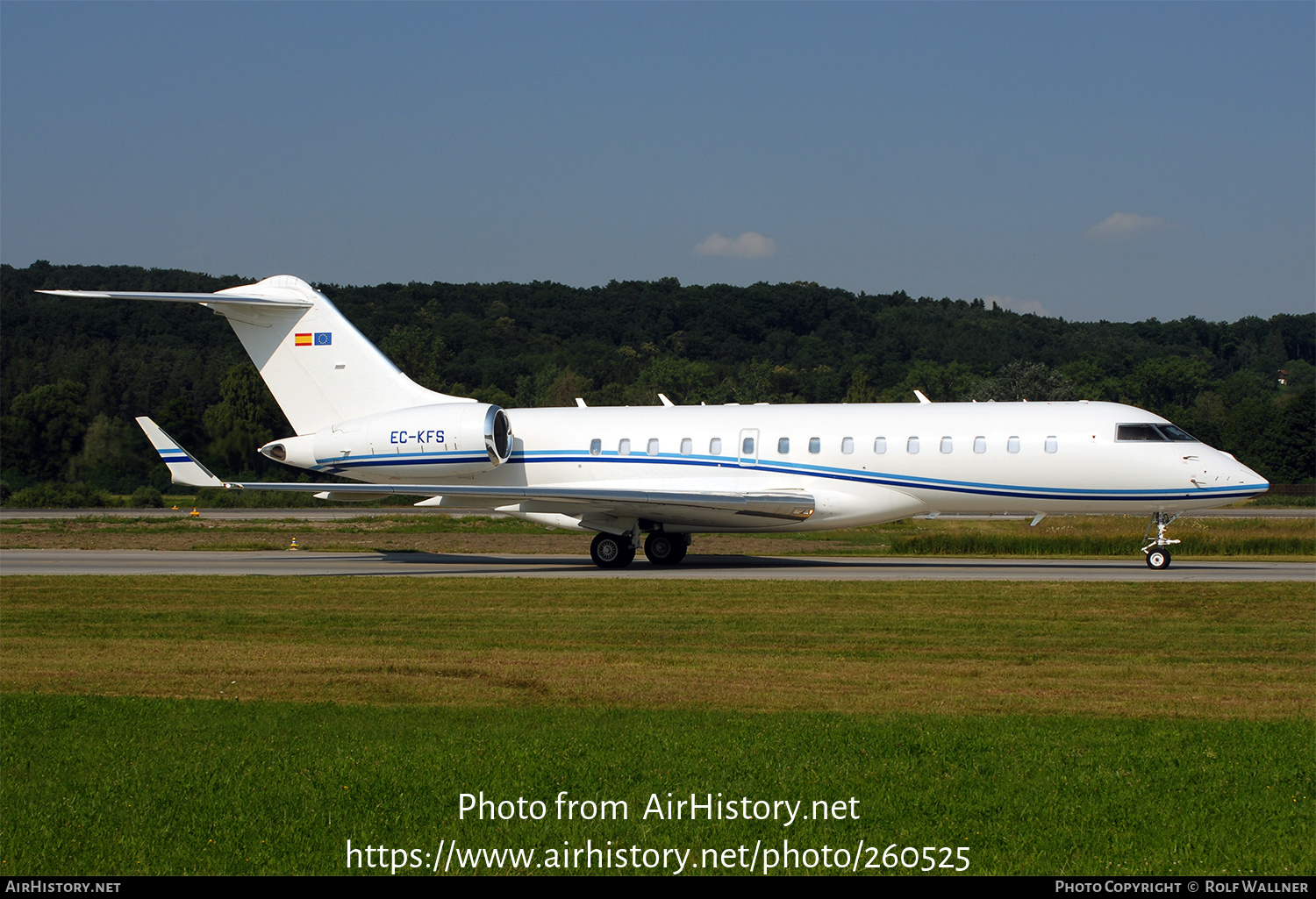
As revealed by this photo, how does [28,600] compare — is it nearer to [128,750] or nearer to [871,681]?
[128,750]

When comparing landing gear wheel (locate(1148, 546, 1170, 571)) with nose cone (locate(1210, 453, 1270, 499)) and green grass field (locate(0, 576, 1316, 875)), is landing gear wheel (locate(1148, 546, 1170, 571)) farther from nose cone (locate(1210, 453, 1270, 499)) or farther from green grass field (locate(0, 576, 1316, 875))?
green grass field (locate(0, 576, 1316, 875))

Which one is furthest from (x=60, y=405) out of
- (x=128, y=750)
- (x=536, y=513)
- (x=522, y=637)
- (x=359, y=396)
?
(x=128, y=750)

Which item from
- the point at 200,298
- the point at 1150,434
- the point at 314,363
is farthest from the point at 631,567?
the point at 200,298

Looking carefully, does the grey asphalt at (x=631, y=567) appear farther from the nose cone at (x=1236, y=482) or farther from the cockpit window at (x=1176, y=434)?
the cockpit window at (x=1176, y=434)

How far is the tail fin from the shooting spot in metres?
26.3

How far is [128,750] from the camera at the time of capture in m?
8.02

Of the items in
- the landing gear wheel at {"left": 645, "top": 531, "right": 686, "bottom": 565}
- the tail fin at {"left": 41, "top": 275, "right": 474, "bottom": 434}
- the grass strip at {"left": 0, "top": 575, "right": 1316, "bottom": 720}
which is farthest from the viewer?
the tail fin at {"left": 41, "top": 275, "right": 474, "bottom": 434}

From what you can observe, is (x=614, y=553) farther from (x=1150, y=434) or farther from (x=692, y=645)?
(x=692, y=645)

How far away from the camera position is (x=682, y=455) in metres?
24.5

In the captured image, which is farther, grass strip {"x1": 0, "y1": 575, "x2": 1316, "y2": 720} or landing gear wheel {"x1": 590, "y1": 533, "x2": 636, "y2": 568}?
landing gear wheel {"x1": 590, "y1": 533, "x2": 636, "y2": 568}

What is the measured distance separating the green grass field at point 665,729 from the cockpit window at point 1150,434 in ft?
20.0

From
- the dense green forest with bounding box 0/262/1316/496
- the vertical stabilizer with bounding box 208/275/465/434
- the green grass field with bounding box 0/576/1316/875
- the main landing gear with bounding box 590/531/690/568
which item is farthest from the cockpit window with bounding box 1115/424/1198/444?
the dense green forest with bounding box 0/262/1316/496

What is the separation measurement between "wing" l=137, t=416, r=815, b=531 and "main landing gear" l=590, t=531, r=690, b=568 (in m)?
0.38

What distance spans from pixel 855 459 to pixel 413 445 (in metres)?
9.39
